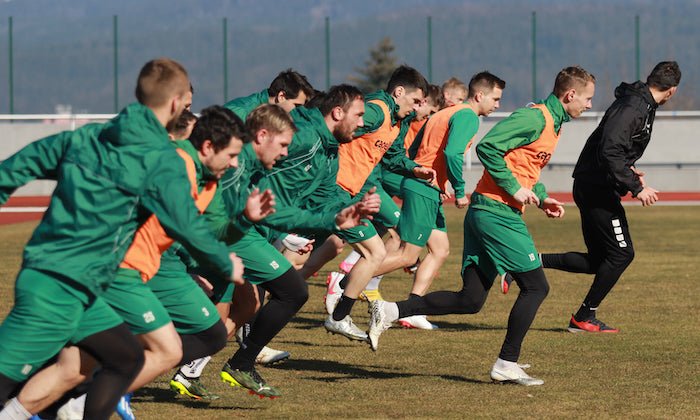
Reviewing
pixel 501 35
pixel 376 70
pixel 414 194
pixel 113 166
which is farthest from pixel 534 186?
pixel 501 35

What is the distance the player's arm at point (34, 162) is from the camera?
5.50 metres

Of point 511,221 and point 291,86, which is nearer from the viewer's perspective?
point 511,221

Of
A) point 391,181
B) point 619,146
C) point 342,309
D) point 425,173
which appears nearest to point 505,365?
point 342,309

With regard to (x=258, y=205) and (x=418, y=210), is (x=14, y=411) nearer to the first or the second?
(x=258, y=205)

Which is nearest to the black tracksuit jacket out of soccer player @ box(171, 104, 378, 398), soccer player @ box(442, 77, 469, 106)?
soccer player @ box(442, 77, 469, 106)

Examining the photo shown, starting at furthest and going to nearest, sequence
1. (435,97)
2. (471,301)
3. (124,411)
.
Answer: (435,97) < (471,301) < (124,411)

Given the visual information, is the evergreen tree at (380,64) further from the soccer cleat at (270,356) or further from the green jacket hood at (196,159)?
the green jacket hood at (196,159)

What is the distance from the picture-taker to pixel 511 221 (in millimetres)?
8211

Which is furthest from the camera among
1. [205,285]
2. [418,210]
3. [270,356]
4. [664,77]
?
[418,210]

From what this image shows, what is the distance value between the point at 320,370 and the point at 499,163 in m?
1.88

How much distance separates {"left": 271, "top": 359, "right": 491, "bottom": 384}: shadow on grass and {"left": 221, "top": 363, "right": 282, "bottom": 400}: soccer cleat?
0.85 m

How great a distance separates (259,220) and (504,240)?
2423 millimetres

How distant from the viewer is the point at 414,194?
34.9 ft

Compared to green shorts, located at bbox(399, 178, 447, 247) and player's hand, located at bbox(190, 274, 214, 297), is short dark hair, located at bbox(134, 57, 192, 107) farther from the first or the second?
green shorts, located at bbox(399, 178, 447, 247)
